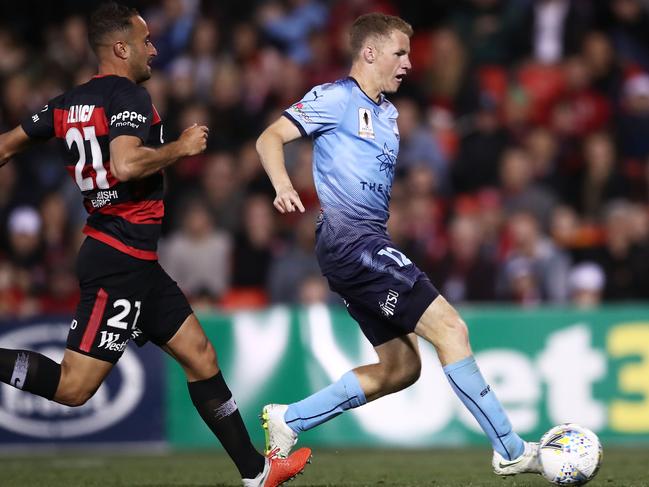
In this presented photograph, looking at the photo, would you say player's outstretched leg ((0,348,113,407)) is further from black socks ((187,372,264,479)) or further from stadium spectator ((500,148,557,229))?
stadium spectator ((500,148,557,229))

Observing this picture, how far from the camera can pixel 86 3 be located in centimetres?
1644

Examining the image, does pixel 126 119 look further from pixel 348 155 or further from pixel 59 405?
pixel 59 405

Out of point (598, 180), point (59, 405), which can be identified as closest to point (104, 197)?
point (59, 405)

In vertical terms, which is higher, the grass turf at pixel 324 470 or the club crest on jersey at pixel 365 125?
the club crest on jersey at pixel 365 125

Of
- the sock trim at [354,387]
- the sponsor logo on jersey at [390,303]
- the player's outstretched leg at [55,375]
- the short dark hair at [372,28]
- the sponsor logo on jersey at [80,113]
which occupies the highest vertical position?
the short dark hair at [372,28]

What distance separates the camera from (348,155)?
21.5 ft

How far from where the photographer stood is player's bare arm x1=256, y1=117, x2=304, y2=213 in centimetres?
601

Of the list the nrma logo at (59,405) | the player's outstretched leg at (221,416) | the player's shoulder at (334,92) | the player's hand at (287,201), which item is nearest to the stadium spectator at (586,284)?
the nrma logo at (59,405)

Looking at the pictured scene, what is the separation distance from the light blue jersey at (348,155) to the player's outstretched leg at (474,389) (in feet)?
2.13

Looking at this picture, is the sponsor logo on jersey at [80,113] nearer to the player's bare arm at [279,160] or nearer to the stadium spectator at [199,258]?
the player's bare arm at [279,160]

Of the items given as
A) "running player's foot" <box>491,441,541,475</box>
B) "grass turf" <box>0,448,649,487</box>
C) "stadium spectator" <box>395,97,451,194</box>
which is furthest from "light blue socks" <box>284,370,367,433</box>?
"stadium spectator" <box>395,97,451,194</box>

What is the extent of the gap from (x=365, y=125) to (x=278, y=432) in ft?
5.82

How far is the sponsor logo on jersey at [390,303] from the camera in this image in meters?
6.41

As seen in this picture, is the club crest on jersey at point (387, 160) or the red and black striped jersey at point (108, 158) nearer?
the red and black striped jersey at point (108, 158)
